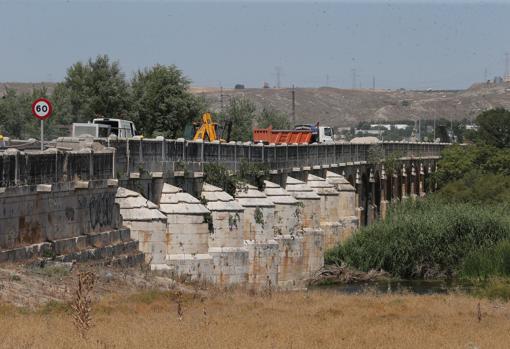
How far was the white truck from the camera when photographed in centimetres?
4638

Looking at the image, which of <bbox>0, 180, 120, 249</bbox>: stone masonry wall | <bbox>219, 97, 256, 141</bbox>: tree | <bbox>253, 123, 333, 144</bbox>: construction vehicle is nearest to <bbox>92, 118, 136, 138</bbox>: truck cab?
<bbox>0, 180, 120, 249</bbox>: stone masonry wall

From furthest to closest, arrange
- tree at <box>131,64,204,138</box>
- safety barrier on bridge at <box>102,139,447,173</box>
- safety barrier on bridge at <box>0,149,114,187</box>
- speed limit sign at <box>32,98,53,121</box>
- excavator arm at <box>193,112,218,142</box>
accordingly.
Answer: tree at <box>131,64,204,138</box>
excavator arm at <box>193,112,218,142</box>
safety barrier on bridge at <box>102,139,447,173</box>
speed limit sign at <box>32,98,53,121</box>
safety barrier on bridge at <box>0,149,114,187</box>

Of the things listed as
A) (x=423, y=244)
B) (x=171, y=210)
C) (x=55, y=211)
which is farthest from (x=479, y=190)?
(x=55, y=211)

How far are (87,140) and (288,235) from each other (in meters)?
18.1

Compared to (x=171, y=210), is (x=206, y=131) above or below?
above

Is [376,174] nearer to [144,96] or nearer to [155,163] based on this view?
[144,96]

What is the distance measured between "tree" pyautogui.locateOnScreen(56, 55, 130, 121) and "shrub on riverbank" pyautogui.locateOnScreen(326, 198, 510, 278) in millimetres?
22679

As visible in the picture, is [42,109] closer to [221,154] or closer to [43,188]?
[43,188]

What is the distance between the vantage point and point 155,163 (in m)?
37.7

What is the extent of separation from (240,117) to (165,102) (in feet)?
73.5

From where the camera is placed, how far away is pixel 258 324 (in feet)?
77.6

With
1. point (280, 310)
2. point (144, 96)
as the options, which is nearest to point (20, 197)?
point (280, 310)

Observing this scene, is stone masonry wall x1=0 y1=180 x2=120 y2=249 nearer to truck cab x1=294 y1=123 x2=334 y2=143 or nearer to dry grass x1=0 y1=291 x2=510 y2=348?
dry grass x1=0 y1=291 x2=510 y2=348

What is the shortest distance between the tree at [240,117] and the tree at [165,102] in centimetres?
1408
